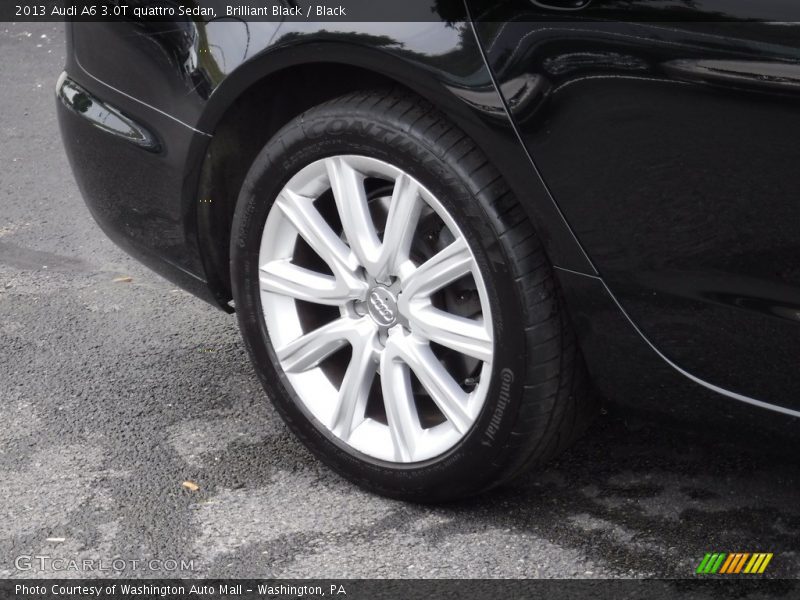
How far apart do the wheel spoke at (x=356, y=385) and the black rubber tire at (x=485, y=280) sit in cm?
6

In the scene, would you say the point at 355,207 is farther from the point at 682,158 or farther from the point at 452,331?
the point at 682,158

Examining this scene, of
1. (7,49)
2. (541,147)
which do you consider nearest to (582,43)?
(541,147)

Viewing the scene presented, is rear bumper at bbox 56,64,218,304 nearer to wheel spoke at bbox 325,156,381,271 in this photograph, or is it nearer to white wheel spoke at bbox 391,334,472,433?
wheel spoke at bbox 325,156,381,271

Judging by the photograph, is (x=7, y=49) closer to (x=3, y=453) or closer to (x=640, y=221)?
(x=3, y=453)

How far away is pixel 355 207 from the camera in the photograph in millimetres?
2365

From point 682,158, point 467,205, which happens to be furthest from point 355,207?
point 682,158

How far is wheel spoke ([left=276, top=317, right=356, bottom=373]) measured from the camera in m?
2.47

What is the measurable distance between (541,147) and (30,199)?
3.28m

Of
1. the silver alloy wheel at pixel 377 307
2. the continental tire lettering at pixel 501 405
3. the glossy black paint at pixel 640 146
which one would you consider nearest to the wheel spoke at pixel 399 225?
the silver alloy wheel at pixel 377 307

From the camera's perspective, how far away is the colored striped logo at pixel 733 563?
2191mm

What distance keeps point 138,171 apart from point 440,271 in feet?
2.96

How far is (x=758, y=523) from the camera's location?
2354 mm

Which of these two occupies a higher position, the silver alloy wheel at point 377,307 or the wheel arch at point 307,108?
the wheel arch at point 307,108

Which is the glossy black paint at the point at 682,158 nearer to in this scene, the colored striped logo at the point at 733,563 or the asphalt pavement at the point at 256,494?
the asphalt pavement at the point at 256,494
